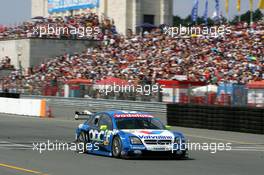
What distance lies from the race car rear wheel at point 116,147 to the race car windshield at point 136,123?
1.42ft

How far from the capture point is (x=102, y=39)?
55844 millimetres

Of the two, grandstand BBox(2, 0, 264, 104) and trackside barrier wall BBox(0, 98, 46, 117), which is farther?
trackside barrier wall BBox(0, 98, 46, 117)

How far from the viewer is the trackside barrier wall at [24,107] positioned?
123 ft

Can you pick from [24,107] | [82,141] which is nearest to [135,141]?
[82,141]

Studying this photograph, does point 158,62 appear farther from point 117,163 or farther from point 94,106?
point 117,163

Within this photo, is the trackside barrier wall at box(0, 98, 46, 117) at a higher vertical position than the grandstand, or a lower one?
lower

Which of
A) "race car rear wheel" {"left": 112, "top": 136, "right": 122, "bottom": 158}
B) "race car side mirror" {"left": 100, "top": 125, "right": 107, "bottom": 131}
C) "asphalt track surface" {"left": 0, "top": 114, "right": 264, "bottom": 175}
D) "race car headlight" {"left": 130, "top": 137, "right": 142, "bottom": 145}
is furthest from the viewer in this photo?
"race car side mirror" {"left": 100, "top": 125, "right": 107, "bottom": 131}

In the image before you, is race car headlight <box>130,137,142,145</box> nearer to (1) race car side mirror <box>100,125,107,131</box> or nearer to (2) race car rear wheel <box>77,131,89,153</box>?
(1) race car side mirror <box>100,125,107,131</box>

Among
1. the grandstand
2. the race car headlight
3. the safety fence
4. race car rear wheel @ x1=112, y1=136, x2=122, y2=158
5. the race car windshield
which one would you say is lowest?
race car rear wheel @ x1=112, y1=136, x2=122, y2=158

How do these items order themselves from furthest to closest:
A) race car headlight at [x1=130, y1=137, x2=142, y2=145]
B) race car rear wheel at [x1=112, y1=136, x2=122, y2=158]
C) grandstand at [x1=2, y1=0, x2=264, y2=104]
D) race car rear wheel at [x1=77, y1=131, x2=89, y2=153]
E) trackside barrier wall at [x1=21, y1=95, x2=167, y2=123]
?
trackside barrier wall at [x1=21, y1=95, x2=167, y2=123] < grandstand at [x1=2, y1=0, x2=264, y2=104] < race car rear wheel at [x1=77, y1=131, x2=89, y2=153] < race car rear wheel at [x1=112, y1=136, x2=122, y2=158] < race car headlight at [x1=130, y1=137, x2=142, y2=145]

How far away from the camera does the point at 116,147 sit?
628 inches

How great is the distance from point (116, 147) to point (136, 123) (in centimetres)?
91

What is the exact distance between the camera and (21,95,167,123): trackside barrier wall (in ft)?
116

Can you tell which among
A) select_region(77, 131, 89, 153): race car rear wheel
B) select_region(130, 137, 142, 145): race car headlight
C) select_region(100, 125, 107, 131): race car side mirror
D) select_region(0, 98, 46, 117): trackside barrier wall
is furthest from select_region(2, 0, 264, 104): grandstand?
select_region(130, 137, 142, 145): race car headlight
